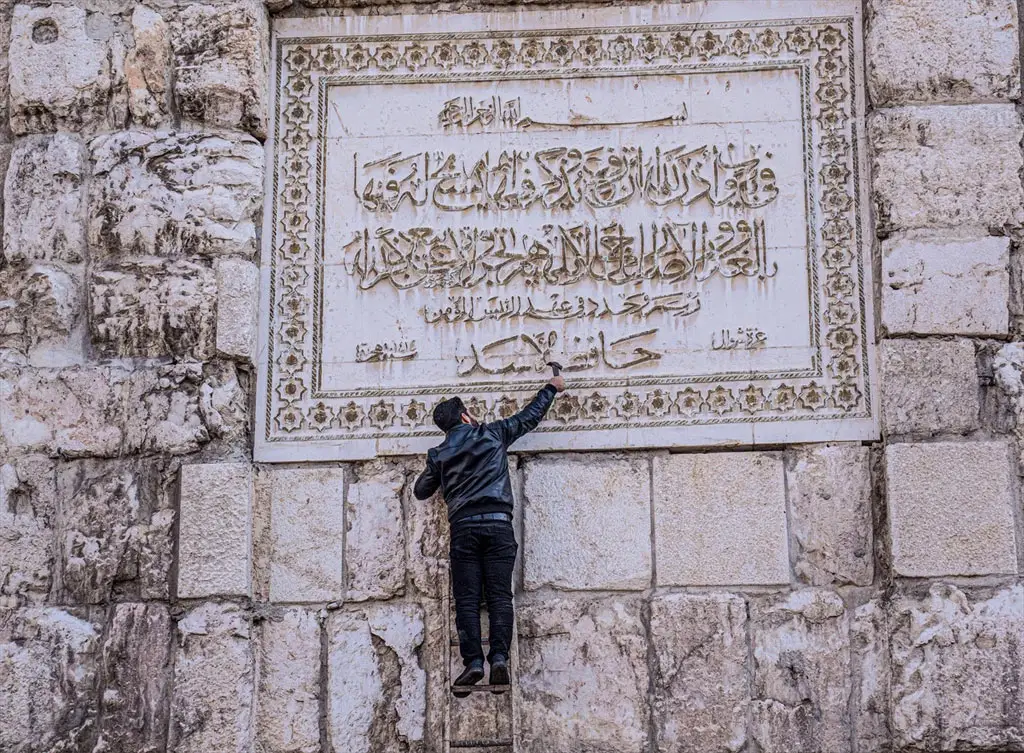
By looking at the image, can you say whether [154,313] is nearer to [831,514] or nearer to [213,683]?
[213,683]

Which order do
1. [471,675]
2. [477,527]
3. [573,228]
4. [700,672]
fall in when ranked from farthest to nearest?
1. [573,228]
2. [700,672]
3. [477,527]
4. [471,675]

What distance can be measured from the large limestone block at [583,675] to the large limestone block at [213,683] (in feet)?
3.13

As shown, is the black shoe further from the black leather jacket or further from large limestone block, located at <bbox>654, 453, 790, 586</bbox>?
large limestone block, located at <bbox>654, 453, 790, 586</bbox>

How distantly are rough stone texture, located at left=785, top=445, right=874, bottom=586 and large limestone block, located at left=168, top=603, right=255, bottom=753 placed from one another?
6.45 ft

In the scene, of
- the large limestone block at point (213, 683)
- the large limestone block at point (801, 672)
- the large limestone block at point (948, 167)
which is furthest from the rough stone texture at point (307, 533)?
the large limestone block at point (948, 167)

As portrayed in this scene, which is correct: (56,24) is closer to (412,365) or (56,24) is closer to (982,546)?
(412,365)

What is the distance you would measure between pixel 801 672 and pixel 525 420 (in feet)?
4.22

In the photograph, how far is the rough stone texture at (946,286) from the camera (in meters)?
4.97

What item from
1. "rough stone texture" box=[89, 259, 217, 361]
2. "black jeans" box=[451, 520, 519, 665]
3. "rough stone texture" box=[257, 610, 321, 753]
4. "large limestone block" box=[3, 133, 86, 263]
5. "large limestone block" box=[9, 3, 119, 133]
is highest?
"large limestone block" box=[9, 3, 119, 133]

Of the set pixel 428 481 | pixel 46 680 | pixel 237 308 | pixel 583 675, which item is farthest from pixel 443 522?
pixel 46 680

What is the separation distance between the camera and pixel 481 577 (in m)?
4.75

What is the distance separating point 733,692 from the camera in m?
4.80

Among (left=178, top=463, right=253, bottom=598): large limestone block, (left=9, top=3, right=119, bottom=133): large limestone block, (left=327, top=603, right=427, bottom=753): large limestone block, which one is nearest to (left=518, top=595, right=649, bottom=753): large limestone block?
(left=327, top=603, right=427, bottom=753): large limestone block

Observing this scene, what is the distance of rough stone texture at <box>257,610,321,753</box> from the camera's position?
4859 mm
